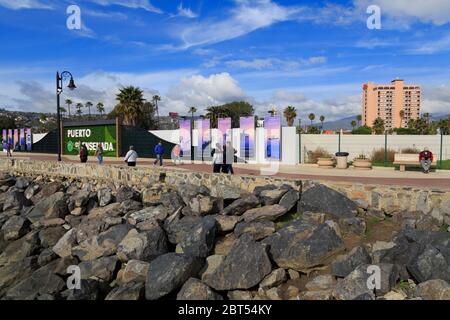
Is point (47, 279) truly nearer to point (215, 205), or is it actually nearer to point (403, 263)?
point (215, 205)

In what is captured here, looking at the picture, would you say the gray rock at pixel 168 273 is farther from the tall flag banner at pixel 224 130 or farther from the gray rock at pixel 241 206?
the tall flag banner at pixel 224 130

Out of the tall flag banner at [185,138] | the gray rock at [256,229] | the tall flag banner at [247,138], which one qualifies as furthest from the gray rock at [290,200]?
the tall flag banner at [185,138]

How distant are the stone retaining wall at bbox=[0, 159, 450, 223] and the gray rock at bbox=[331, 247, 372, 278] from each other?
2.40 metres

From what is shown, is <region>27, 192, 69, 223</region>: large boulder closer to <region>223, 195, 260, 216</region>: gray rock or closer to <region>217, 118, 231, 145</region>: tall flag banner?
<region>223, 195, 260, 216</region>: gray rock

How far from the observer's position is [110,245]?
9852 mm

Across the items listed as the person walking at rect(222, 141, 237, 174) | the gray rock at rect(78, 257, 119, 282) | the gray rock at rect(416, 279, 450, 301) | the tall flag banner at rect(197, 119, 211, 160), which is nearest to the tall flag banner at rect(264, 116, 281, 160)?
the tall flag banner at rect(197, 119, 211, 160)

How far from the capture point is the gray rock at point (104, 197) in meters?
14.5

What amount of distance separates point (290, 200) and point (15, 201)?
12.1 meters

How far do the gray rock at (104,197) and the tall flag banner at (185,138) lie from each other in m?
12.9

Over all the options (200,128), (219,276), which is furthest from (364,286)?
(200,128)

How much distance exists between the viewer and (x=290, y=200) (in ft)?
33.1

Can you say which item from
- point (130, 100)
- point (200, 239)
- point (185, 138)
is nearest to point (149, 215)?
point (200, 239)

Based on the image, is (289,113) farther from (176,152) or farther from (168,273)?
(168,273)
